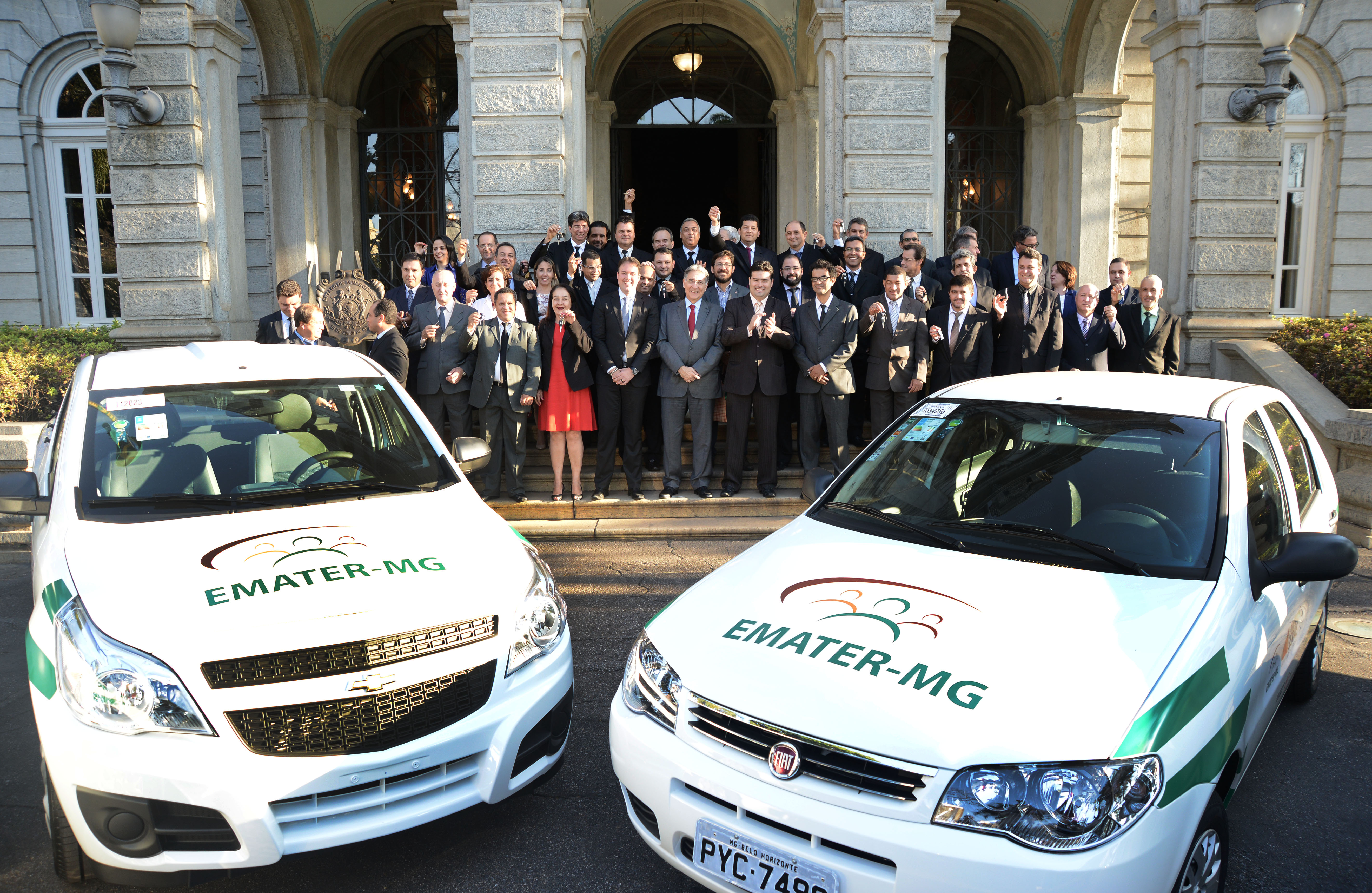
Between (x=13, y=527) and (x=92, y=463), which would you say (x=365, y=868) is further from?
(x=13, y=527)

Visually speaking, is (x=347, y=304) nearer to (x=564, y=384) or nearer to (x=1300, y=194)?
(x=564, y=384)

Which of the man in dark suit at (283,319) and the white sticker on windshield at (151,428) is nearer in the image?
the white sticker on windshield at (151,428)

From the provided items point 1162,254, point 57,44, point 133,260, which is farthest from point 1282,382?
point 57,44

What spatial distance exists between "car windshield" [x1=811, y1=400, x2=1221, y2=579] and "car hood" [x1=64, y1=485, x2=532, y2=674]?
1481 mm

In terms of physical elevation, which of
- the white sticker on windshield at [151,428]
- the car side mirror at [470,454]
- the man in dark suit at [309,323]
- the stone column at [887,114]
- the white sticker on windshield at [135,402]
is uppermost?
the stone column at [887,114]

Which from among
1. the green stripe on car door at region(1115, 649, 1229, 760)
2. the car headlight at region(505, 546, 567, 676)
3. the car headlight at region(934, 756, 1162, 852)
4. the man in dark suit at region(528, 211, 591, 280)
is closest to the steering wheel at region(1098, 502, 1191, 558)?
the green stripe on car door at region(1115, 649, 1229, 760)

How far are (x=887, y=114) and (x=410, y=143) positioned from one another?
8.88 m

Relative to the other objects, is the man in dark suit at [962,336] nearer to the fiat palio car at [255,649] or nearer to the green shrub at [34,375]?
the fiat palio car at [255,649]

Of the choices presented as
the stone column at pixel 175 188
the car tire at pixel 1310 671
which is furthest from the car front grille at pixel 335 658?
the stone column at pixel 175 188

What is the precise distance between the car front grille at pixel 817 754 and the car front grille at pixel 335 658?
92 centimetres

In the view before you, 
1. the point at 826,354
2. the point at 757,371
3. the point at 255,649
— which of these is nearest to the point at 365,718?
the point at 255,649

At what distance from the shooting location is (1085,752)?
2111 millimetres

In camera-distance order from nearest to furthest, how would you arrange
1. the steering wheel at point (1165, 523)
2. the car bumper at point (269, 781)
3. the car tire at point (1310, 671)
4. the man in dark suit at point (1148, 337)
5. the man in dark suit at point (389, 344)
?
the car bumper at point (269, 781) → the steering wheel at point (1165, 523) → the car tire at point (1310, 671) → the man in dark suit at point (389, 344) → the man in dark suit at point (1148, 337)

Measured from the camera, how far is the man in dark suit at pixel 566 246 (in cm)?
930
